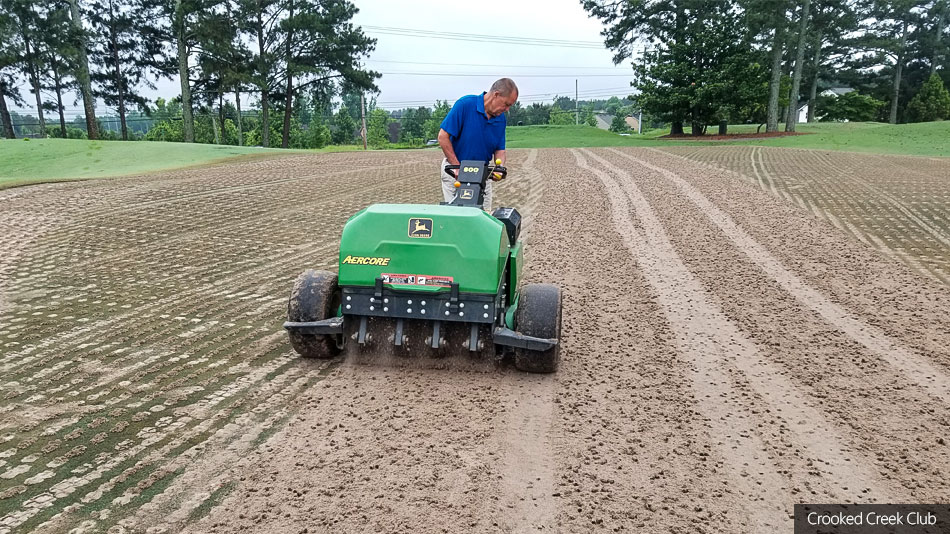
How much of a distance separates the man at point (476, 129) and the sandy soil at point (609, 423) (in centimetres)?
165

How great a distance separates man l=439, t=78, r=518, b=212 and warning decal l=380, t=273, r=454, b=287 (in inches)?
50.5

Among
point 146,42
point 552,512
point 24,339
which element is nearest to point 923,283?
point 552,512

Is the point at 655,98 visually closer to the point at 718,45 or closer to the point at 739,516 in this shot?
the point at 718,45

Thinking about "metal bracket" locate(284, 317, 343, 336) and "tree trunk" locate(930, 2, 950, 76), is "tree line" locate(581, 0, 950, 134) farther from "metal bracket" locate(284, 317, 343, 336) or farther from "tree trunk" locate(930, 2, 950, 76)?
"metal bracket" locate(284, 317, 343, 336)

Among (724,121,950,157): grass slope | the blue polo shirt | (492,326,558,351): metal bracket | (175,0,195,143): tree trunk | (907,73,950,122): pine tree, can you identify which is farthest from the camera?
(907,73,950,122): pine tree

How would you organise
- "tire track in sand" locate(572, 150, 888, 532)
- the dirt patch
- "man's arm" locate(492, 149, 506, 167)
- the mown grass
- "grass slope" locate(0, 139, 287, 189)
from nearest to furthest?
"tire track in sand" locate(572, 150, 888, 532), "man's arm" locate(492, 149, 506, 167), "grass slope" locate(0, 139, 287, 189), the mown grass, the dirt patch

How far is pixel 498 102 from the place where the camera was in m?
4.90

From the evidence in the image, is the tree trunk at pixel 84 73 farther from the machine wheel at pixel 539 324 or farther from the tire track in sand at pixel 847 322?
the machine wheel at pixel 539 324

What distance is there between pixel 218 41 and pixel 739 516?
40.7 meters

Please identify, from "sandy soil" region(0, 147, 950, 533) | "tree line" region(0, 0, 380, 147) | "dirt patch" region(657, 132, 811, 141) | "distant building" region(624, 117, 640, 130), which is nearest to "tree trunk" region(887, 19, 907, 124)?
"dirt patch" region(657, 132, 811, 141)

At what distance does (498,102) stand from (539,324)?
6.09 feet

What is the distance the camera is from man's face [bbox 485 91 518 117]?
16.0 ft

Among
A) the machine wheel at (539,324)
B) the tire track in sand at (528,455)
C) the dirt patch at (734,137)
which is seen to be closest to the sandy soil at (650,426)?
the tire track in sand at (528,455)

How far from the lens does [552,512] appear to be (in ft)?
9.30
